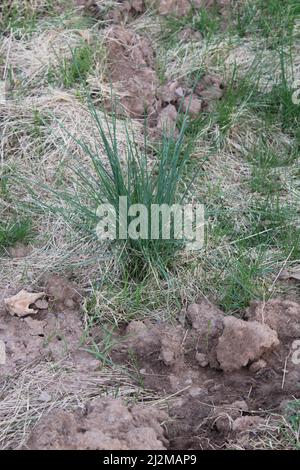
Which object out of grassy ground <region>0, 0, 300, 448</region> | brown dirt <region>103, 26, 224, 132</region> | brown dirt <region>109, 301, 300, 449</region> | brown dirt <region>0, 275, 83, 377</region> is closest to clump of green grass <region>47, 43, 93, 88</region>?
grassy ground <region>0, 0, 300, 448</region>

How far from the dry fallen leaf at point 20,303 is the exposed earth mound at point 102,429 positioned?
1.73 feet

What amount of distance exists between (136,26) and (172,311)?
183 cm

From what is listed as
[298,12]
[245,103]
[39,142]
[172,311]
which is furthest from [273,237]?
A: [298,12]

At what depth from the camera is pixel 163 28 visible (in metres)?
4.05

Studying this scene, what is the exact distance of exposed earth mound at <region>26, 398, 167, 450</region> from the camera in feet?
7.34

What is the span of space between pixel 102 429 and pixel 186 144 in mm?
1611

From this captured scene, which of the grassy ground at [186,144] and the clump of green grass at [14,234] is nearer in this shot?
the grassy ground at [186,144]

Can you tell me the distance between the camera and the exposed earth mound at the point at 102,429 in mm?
2236

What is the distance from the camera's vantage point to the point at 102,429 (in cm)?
229

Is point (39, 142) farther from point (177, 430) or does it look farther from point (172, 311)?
point (177, 430)

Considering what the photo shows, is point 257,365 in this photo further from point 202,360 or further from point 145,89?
point 145,89

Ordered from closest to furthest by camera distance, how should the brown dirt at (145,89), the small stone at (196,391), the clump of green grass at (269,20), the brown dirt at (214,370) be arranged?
the brown dirt at (214,370) < the small stone at (196,391) < the brown dirt at (145,89) < the clump of green grass at (269,20)

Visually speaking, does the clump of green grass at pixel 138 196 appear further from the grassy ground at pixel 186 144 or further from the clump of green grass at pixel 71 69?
the clump of green grass at pixel 71 69

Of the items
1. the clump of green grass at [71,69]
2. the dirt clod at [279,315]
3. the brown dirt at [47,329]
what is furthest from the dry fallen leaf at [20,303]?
the clump of green grass at [71,69]
